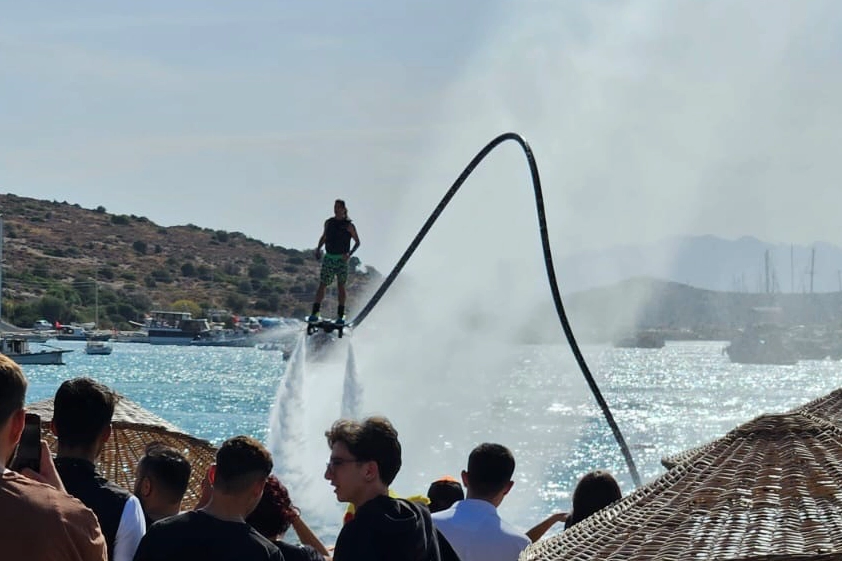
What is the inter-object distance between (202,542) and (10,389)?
1.22m

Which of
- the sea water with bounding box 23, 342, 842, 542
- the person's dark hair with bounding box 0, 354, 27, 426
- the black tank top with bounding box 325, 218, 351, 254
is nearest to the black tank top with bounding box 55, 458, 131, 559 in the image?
the person's dark hair with bounding box 0, 354, 27, 426

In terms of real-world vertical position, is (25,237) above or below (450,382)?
above

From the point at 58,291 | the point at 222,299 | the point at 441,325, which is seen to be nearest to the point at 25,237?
the point at 58,291

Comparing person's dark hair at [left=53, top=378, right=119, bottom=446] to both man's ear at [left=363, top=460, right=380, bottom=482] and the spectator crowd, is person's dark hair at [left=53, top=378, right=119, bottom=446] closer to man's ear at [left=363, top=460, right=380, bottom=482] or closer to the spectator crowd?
the spectator crowd

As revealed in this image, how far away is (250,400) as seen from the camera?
116750 millimetres

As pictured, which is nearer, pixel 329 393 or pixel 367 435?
pixel 367 435

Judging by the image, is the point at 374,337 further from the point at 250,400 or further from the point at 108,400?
the point at 108,400

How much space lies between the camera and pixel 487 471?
25.9 feet

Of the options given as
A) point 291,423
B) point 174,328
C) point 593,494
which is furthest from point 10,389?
point 174,328

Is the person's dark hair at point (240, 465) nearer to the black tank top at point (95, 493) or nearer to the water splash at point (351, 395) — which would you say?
the black tank top at point (95, 493)

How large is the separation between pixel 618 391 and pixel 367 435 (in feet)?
476

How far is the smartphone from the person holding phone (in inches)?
13.1

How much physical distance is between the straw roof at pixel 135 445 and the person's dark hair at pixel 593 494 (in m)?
2.41

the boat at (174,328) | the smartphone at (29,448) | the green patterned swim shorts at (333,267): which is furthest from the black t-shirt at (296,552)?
the boat at (174,328)
